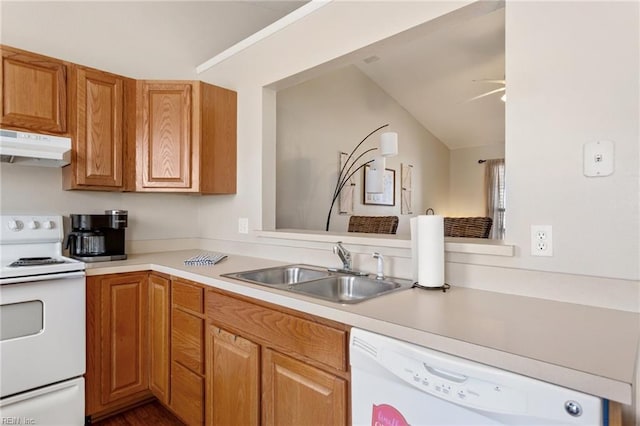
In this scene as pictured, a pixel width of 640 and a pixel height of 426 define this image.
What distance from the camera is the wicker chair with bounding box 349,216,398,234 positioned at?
3176 mm

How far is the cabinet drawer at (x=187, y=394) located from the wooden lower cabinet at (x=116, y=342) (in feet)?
1.06

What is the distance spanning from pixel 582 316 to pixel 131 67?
2.97m

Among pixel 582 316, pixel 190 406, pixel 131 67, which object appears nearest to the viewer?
pixel 582 316

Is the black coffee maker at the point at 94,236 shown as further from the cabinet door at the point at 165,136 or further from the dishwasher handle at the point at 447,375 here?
the dishwasher handle at the point at 447,375

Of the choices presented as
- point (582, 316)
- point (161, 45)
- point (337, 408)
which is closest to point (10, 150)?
point (161, 45)

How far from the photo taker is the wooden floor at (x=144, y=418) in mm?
2061

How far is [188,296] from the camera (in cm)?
188

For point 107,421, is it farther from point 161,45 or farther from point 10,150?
point 161,45

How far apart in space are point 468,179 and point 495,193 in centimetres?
58

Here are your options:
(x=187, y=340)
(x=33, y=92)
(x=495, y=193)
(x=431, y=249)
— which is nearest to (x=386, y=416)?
(x=431, y=249)

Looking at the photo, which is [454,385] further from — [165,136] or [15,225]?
[15,225]

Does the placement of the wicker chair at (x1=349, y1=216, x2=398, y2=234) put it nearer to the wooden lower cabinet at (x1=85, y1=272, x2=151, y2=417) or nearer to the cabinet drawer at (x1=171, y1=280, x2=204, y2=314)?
the cabinet drawer at (x1=171, y1=280, x2=204, y2=314)

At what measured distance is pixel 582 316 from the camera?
3.59 feet

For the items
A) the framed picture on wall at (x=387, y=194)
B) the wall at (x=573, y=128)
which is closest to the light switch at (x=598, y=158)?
the wall at (x=573, y=128)
